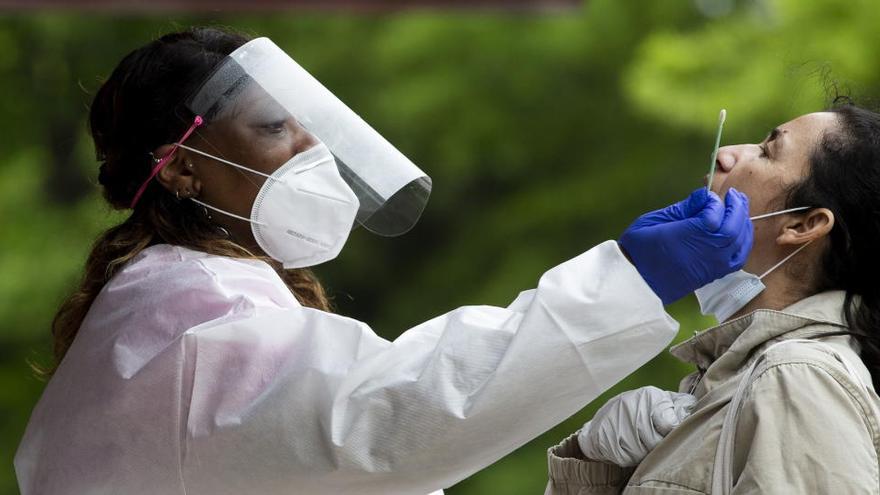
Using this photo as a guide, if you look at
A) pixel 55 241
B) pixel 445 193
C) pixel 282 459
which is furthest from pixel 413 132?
pixel 282 459

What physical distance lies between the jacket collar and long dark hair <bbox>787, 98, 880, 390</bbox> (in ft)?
0.17

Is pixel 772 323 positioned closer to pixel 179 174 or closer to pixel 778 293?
pixel 778 293

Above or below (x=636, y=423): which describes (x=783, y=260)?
above

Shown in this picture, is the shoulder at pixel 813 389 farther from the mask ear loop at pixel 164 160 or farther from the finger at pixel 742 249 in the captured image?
the mask ear loop at pixel 164 160

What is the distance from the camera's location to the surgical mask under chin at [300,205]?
266 cm

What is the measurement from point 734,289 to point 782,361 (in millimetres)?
335

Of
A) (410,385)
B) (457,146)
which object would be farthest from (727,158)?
(457,146)

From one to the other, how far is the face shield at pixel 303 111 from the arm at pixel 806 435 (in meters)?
0.89

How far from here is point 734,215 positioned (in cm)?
233

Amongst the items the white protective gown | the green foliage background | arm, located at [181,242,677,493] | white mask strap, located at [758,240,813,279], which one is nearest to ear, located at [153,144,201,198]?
the white protective gown

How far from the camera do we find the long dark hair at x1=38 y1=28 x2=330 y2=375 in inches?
106

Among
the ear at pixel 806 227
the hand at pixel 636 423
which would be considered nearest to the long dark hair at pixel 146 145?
the hand at pixel 636 423

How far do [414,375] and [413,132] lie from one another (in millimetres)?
5235

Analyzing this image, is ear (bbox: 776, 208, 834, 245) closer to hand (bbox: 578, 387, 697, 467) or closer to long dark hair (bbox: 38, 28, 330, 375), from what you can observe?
hand (bbox: 578, 387, 697, 467)
